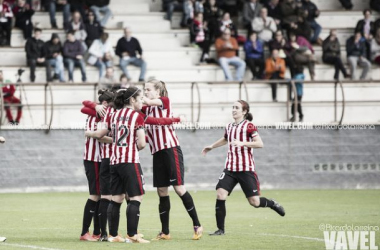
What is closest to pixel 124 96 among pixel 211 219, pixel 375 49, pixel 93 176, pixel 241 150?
pixel 93 176

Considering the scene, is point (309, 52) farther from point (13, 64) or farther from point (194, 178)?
point (13, 64)

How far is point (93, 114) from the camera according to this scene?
11984mm

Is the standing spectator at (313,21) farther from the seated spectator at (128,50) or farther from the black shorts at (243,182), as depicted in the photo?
the black shorts at (243,182)

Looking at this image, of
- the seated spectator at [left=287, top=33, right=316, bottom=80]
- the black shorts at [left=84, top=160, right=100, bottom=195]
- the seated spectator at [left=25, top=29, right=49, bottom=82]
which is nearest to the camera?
the black shorts at [left=84, top=160, right=100, bottom=195]

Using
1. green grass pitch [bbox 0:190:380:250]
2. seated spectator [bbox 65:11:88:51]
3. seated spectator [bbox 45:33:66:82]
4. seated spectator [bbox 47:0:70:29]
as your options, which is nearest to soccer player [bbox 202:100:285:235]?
green grass pitch [bbox 0:190:380:250]

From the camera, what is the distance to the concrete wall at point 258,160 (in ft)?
70.0

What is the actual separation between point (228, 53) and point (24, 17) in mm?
5807

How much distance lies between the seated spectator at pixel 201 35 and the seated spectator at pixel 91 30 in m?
2.67

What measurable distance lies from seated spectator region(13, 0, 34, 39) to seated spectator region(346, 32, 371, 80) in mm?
9058

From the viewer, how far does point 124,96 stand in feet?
37.0

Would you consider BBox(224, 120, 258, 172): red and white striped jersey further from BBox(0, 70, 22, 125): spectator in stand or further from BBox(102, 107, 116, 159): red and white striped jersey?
BBox(0, 70, 22, 125): spectator in stand

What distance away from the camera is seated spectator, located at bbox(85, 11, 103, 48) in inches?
1005

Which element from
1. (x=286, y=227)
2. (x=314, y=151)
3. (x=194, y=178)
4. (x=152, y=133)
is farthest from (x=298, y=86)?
(x=152, y=133)

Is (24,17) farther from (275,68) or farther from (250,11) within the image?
(275,68)
